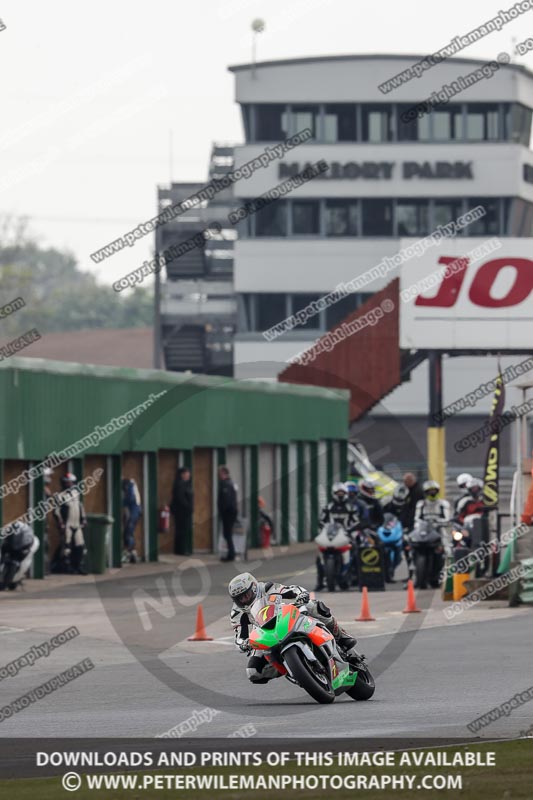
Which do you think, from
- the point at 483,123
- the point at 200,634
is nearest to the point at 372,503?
the point at 200,634

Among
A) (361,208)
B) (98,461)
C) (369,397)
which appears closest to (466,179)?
(361,208)

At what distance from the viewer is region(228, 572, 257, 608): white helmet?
→ 1495 cm

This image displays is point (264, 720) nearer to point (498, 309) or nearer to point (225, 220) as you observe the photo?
point (498, 309)

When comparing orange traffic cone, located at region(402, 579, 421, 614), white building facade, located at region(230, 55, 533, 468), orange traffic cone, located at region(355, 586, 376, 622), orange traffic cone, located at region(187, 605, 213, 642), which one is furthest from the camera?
white building facade, located at region(230, 55, 533, 468)

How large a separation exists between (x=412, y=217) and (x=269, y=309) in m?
7.59

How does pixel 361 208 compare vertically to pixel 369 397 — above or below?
above

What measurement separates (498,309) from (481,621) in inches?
916

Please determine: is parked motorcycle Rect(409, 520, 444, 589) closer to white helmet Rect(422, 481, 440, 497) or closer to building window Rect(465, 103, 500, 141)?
white helmet Rect(422, 481, 440, 497)

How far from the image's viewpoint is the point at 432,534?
28.2 meters

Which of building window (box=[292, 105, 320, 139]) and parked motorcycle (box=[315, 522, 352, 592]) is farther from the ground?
building window (box=[292, 105, 320, 139])

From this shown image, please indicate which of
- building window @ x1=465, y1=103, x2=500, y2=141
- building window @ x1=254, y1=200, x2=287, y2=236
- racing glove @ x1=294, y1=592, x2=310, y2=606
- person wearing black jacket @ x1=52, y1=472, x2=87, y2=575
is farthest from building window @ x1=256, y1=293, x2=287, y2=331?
racing glove @ x1=294, y1=592, x2=310, y2=606

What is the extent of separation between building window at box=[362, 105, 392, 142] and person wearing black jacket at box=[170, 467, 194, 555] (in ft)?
148

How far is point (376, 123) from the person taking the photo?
8062cm

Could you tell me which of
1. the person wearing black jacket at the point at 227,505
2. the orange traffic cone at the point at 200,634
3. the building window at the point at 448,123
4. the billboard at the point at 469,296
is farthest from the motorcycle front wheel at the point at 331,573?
the building window at the point at 448,123
